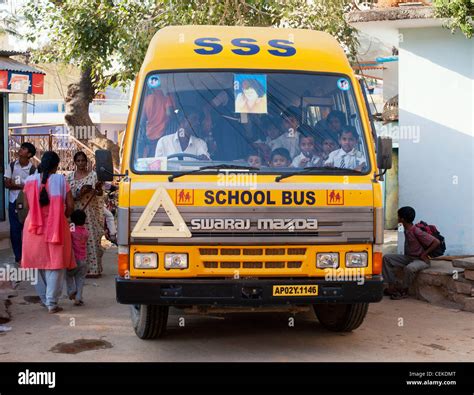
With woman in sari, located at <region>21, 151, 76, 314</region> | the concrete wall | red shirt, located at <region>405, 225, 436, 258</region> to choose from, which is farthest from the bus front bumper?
the concrete wall

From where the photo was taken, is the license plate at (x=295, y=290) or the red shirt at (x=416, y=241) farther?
the red shirt at (x=416, y=241)

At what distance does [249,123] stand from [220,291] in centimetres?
139

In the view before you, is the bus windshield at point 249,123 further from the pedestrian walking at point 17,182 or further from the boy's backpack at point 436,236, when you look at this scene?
the pedestrian walking at point 17,182

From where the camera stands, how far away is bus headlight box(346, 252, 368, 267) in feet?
20.1

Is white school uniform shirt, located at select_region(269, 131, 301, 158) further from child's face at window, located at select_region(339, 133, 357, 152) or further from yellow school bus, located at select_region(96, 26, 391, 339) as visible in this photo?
child's face at window, located at select_region(339, 133, 357, 152)

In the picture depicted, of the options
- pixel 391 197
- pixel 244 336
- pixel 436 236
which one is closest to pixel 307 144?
pixel 244 336

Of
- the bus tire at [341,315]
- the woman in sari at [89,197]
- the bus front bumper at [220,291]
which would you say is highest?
the woman in sari at [89,197]

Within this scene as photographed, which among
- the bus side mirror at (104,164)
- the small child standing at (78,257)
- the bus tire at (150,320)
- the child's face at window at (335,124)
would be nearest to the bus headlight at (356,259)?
the child's face at window at (335,124)

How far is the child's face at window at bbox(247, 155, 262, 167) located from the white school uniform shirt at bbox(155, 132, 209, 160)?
13.4 inches

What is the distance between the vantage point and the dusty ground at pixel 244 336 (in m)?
6.46

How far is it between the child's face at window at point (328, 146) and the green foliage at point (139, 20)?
607 centimetres

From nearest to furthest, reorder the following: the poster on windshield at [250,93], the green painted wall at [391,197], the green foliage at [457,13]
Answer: the poster on windshield at [250,93], the green foliage at [457,13], the green painted wall at [391,197]
